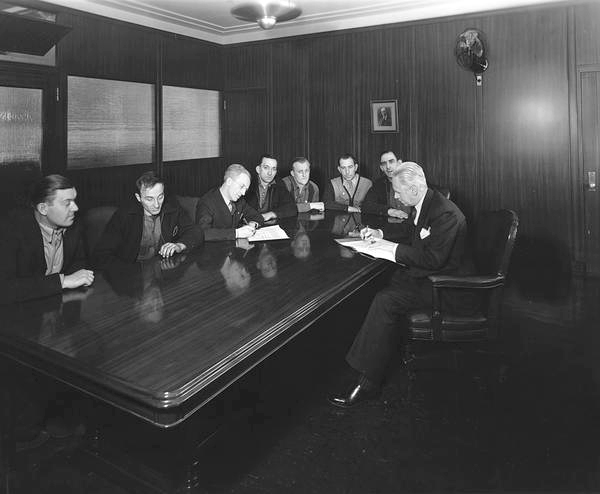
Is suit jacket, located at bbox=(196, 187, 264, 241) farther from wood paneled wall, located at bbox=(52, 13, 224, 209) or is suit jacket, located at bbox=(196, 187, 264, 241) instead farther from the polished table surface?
wood paneled wall, located at bbox=(52, 13, 224, 209)

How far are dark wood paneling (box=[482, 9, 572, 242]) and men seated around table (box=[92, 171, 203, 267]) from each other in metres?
3.90

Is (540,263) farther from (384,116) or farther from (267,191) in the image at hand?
(267,191)

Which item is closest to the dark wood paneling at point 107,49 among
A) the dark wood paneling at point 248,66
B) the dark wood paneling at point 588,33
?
the dark wood paneling at point 248,66

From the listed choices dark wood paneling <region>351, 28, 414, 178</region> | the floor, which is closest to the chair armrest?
the floor

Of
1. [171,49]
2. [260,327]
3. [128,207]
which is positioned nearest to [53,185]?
[128,207]

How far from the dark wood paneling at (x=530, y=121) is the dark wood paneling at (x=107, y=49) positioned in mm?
3958

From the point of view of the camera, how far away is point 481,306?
2.93 meters

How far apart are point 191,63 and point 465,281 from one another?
17.8 ft

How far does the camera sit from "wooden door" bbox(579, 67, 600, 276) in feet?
17.3

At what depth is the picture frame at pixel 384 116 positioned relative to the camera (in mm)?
6383

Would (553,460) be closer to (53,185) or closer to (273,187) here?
(53,185)

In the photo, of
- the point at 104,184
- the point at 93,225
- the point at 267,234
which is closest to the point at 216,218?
the point at 267,234

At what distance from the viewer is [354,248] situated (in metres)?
3.23

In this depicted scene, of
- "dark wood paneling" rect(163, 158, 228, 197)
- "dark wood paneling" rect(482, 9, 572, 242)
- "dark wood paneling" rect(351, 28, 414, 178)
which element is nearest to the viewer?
"dark wood paneling" rect(482, 9, 572, 242)
